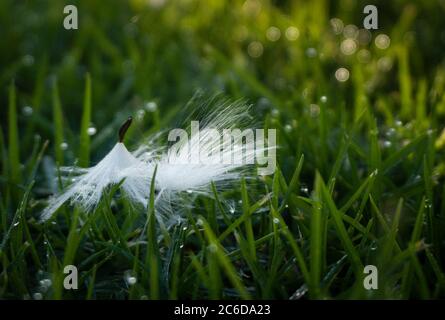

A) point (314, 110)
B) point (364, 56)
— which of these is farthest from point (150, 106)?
point (364, 56)

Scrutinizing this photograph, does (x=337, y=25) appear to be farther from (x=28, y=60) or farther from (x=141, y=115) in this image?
(x=28, y=60)

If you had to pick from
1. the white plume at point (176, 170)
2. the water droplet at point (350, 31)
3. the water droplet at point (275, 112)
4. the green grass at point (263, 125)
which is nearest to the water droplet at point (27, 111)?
the green grass at point (263, 125)

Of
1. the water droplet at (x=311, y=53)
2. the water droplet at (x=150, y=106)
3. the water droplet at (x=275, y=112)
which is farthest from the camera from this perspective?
the water droplet at (x=311, y=53)

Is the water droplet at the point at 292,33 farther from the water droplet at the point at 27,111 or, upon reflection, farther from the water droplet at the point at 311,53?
the water droplet at the point at 27,111

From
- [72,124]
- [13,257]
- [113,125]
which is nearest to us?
[13,257]

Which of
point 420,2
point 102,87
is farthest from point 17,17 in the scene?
point 420,2

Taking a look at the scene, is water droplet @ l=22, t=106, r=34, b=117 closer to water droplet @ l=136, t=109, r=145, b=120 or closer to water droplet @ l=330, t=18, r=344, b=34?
water droplet @ l=136, t=109, r=145, b=120

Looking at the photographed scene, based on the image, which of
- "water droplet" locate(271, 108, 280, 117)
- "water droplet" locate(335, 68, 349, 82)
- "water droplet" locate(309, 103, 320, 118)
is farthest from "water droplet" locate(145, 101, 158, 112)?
"water droplet" locate(335, 68, 349, 82)
